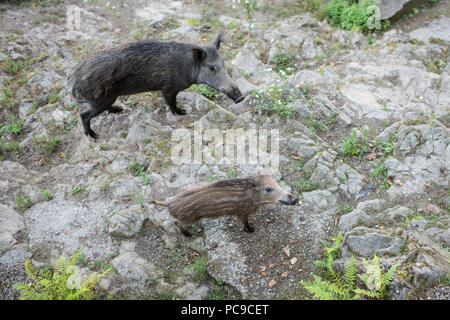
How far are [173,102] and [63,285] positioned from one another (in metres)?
3.64

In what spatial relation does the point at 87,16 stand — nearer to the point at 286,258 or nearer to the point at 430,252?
the point at 286,258

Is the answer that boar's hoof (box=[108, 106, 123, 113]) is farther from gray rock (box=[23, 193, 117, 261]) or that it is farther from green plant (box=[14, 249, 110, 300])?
green plant (box=[14, 249, 110, 300])

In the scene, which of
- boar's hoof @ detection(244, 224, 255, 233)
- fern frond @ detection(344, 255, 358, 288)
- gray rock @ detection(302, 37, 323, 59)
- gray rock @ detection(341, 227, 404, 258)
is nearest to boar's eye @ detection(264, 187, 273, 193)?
boar's hoof @ detection(244, 224, 255, 233)

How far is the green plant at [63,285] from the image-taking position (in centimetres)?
396

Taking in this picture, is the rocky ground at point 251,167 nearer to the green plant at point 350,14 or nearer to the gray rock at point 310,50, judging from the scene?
the gray rock at point 310,50

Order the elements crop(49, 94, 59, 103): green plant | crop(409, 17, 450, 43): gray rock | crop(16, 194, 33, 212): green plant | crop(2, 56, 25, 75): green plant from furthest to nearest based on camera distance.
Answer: crop(409, 17, 450, 43): gray rock → crop(2, 56, 25, 75): green plant → crop(49, 94, 59, 103): green plant → crop(16, 194, 33, 212): green plant

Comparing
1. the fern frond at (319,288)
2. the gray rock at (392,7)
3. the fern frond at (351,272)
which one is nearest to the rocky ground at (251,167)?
the fern frond at (319,288)

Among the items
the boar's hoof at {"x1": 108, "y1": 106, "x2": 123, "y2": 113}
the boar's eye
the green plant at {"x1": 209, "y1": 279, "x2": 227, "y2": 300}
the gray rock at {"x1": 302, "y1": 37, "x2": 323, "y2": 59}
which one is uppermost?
the gray rock at {"x1": 302, "y1": 37, "x2": 323, "y2": 59}

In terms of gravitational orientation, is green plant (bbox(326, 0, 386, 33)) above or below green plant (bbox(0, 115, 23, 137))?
above

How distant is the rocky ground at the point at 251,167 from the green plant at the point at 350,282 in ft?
0.62

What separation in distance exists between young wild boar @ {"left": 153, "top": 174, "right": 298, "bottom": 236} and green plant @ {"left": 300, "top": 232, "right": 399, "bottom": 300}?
102cm

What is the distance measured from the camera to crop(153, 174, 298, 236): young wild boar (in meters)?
4.54

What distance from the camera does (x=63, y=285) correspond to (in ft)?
13.4

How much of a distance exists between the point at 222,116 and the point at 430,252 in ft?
13.2
